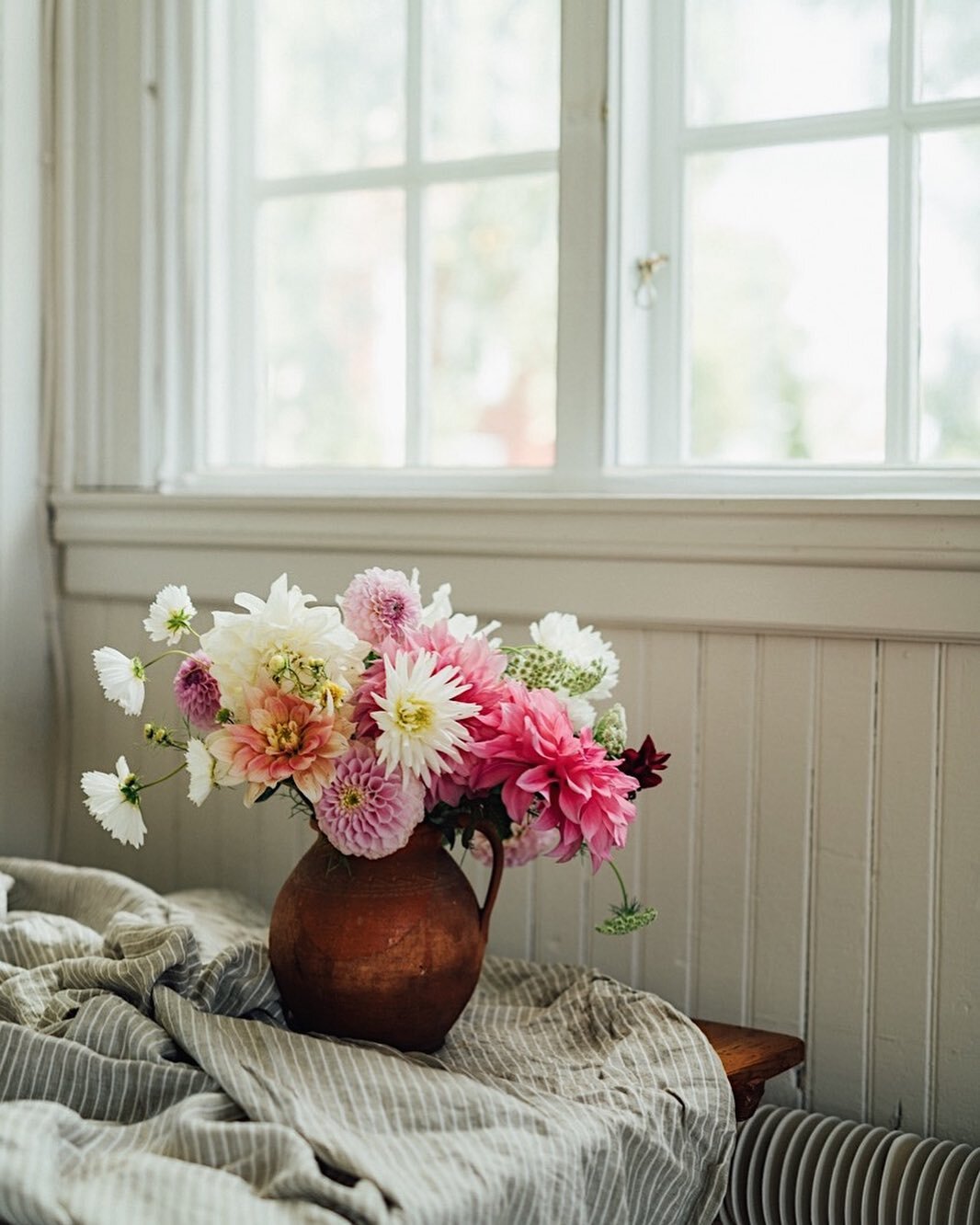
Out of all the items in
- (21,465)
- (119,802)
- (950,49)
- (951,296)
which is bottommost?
(119,802)

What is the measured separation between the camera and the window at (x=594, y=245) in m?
1.64

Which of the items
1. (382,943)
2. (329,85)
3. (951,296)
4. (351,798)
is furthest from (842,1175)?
(329,85)

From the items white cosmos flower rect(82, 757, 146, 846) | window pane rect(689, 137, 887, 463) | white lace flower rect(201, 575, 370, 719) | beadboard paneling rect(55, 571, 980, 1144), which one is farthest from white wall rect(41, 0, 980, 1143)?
white cosmos flower rect(82, 757, 146, 846)

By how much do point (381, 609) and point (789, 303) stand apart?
0.74m

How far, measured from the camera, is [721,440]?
1768 mm

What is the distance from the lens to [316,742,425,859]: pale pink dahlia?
3.98 ft

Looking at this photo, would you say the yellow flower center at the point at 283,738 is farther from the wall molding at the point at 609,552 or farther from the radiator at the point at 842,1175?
the radiator at the point at 842,1175

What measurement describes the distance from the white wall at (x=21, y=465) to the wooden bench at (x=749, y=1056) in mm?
1035

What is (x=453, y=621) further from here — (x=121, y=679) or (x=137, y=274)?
(x=137, y=274)

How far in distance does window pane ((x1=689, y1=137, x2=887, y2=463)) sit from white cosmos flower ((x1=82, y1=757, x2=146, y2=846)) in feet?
2.78

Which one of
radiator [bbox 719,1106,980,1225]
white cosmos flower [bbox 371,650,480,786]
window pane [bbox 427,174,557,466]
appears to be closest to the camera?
A: white cosmos flower [bbox 371,650,480,786]

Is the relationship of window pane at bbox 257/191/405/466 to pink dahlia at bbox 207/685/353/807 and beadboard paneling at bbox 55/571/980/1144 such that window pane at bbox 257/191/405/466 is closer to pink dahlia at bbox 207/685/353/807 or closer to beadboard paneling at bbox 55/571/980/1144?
beadboard paneling at bbox 55/571/980/1144

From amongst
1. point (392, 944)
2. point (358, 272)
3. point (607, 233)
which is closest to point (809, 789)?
point (392, 944)

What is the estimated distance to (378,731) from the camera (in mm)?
1260
